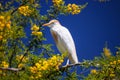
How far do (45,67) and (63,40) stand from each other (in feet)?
4.64

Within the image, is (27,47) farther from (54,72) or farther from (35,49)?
(54,72)

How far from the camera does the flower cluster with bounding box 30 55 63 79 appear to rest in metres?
1.76

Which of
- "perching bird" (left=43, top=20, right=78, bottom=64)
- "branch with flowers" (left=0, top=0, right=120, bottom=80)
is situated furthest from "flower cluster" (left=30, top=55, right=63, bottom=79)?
"perching bird" (left=43, top=20, right=78, bottom=64)

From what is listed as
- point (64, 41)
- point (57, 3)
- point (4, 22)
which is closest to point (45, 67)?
point (4, 22)

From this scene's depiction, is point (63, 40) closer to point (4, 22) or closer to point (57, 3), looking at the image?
point (57, 3)

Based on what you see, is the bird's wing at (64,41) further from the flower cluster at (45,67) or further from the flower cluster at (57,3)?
the flower cluster at (45,67)

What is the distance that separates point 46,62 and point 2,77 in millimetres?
283

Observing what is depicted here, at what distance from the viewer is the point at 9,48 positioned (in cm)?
240

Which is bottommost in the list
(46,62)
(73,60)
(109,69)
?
(73,60)

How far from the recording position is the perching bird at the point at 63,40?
3059 millimetres

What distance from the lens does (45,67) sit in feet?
5.82

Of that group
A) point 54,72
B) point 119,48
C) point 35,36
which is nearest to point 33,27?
point 35,36

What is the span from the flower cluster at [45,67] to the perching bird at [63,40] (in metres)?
1.19

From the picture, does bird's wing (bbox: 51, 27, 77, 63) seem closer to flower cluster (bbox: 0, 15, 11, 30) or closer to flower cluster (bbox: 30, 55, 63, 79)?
flower cluster (bbox: 30, 55, 63, 79)
